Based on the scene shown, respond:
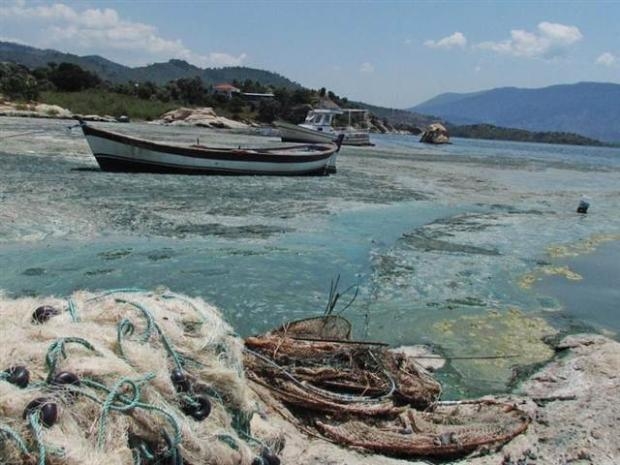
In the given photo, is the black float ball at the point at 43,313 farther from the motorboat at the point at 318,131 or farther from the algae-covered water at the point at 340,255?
the motorboat at the point at 318,131

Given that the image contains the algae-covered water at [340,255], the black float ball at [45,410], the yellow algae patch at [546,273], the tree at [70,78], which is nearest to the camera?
the black float ball at [45,410]

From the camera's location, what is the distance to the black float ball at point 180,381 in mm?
3993

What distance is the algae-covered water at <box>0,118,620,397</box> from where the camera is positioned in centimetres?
816

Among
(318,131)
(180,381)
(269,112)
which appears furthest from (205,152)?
(269,112)

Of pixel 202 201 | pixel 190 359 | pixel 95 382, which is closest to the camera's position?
pixel 95 382

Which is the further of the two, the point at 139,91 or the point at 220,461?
the point at 139,91

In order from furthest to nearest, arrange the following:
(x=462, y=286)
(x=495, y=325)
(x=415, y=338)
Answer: (x=462, y=286) → (x=495, y=325) → (x=415, y=338)

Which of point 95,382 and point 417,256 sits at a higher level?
point 95,382

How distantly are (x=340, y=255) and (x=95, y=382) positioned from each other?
27.3 feet

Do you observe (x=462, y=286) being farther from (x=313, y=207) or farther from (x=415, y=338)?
(x=313, y=207)

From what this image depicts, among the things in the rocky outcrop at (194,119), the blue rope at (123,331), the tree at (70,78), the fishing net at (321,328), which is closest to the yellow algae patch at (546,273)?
the fishing net at (321,328)

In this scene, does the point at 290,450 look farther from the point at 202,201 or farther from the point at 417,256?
the point at 202,201

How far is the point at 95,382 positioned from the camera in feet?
11.6

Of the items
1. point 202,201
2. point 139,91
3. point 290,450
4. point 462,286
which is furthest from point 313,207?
point 139,91
